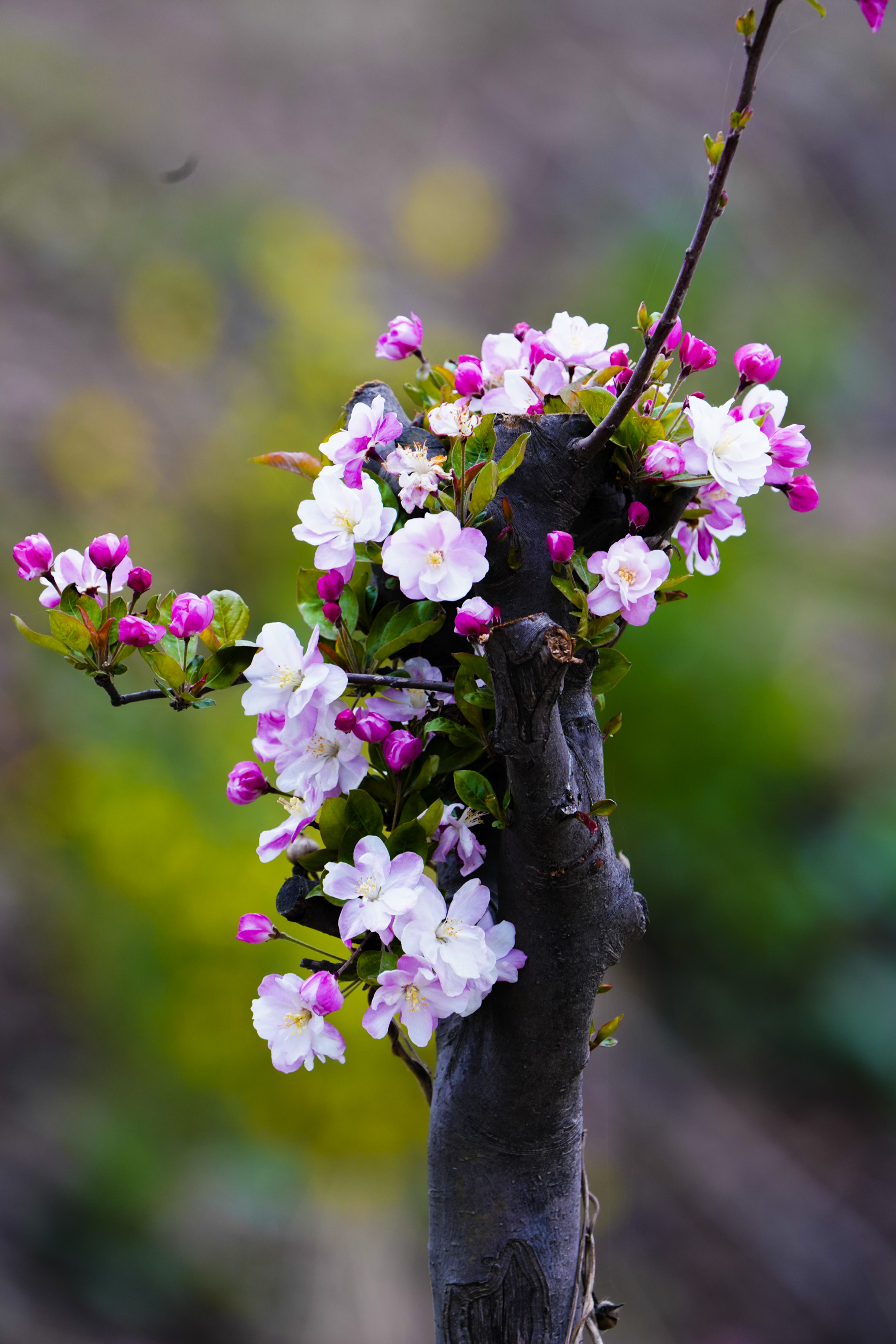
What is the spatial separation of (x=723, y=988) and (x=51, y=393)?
297cm

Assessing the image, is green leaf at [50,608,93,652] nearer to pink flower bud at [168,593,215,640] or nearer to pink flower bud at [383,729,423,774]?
pink flower bud at [168,593,215,640]

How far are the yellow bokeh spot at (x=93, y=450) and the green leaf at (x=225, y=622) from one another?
98.0 inches

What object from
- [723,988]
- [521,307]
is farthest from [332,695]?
[521,307]

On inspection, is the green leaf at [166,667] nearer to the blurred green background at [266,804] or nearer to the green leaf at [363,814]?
the green leaf at [363,814]

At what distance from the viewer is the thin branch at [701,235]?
0.42m

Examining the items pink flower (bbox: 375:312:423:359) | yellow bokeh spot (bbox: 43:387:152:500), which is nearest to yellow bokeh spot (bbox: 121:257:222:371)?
yellow bokeh spot (bbox: 43:387:152:500)

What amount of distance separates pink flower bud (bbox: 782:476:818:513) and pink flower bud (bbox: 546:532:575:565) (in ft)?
0.47

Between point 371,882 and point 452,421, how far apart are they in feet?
0.82

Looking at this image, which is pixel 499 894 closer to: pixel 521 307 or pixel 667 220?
pixel 667 220

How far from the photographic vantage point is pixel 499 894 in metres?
0.63

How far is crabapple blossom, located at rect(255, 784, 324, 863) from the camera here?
0.59 metres

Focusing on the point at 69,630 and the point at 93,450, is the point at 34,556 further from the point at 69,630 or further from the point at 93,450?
the point at 93,450

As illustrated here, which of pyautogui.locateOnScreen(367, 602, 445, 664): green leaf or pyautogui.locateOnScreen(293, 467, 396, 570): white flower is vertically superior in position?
pyautogui.locateOnScreen(293, 467, 396, 570): white flower

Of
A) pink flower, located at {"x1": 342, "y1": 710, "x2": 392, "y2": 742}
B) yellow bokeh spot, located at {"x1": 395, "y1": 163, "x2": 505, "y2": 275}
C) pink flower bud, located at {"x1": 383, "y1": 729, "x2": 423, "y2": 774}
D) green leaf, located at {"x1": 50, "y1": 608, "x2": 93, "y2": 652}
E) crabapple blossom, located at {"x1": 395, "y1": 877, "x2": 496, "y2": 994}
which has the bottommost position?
crabapple blossom, located at {"x1": 395, "y1": 877, "x2": 496, "y2": 994}
